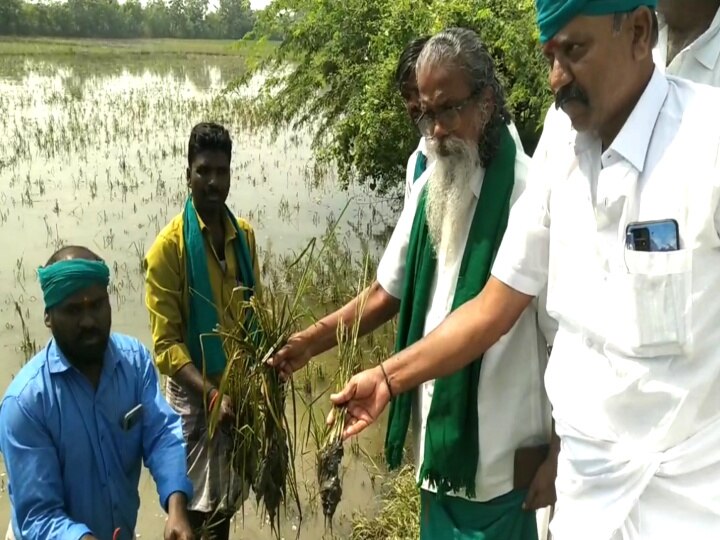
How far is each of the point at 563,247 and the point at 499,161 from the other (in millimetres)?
561

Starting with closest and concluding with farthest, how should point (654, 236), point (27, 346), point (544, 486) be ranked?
1. point (654, 236)
2. point (544, 486)
3. point (27, 346)

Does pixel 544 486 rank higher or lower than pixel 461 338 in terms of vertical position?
lower

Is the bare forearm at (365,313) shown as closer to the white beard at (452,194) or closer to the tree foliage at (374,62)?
the white beard at (452,194)

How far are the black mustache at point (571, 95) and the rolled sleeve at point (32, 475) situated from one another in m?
1.55

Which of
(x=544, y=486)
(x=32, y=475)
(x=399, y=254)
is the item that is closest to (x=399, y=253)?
(x=399, y=254)

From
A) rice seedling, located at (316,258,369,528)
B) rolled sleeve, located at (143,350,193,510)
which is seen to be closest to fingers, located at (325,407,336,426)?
rice seedling, located at (316,258,369,528)

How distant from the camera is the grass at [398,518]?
128 inches

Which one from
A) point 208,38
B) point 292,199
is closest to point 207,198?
point 292,199

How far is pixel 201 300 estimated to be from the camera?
2.73 metres

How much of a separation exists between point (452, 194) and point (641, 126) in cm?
74

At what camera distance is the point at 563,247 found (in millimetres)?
1519

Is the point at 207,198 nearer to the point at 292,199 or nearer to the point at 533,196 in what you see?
the point at 533,196

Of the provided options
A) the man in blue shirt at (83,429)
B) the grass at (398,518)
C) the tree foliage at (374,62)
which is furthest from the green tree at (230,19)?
the man in blue shirt at (83,429)

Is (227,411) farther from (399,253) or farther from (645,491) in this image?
(645,491)
